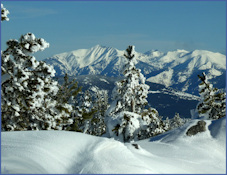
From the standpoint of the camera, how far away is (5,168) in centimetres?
762

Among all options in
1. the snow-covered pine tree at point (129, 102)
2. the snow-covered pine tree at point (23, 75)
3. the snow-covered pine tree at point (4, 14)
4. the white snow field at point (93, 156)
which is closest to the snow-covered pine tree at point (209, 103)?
the snow-covered pine tree at point (129, 102)

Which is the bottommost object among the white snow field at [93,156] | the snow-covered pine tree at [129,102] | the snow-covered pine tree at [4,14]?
the white snow field at [93,156]

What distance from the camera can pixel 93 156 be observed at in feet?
31.3

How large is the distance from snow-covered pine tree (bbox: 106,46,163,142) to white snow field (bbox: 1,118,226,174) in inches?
467

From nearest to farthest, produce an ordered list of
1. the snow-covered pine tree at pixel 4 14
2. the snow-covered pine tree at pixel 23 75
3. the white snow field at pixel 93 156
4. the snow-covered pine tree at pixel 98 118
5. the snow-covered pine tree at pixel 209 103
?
1. the white snow field at pixel 93 156
2. the snow-covered pine tree at pixel 23 75
3. the snow-covered pine tree at pixel 4 14
4. the snow-covered pine tree at pixel 209 103
5. the snow-covered pine tree at pixel 98 118

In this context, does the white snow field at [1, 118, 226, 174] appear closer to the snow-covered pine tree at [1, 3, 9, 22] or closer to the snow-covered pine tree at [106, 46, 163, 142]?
the snow-covered pine tree at [1, 3, 9, 22]

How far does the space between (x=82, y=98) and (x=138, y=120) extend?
→ 1905cm

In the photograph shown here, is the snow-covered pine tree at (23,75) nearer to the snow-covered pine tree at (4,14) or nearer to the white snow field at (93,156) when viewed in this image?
the snow-covered pine tree at (4,14)

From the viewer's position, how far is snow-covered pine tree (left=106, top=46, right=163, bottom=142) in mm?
25344

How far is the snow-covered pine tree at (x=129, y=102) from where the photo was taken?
83.1 feet

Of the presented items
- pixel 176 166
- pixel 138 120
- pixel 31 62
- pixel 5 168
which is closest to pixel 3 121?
pixel 31 62

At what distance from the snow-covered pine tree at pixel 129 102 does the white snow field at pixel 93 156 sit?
11866 mm

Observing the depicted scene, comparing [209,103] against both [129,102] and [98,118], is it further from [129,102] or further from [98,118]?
[98,118]

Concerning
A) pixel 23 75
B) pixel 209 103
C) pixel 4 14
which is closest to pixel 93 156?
pixel 23 75
